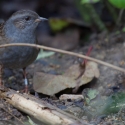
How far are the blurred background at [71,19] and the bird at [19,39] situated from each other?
919 millimetres

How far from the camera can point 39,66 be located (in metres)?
6.48

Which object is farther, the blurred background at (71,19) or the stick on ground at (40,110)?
the blurred background at (71,19)

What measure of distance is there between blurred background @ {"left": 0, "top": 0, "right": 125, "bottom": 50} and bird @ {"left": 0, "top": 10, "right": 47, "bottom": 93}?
919 mm

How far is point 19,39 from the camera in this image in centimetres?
531

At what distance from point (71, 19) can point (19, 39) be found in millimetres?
3055

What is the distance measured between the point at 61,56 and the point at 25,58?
5.89ft

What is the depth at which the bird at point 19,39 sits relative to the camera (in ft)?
16.9

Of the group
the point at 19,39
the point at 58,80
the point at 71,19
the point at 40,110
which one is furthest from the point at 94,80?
the point at 71,19

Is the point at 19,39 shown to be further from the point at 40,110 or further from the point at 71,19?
the point at 71,19

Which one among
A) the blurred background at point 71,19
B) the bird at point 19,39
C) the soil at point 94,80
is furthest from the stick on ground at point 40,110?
the blurred background at point 71,19

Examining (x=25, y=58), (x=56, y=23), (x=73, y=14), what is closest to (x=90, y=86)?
(x=25, y=58)

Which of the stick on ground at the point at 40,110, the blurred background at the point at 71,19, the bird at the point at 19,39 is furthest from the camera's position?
the blurred background at the point at 71,19

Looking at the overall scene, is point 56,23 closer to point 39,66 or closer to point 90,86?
point 39,66

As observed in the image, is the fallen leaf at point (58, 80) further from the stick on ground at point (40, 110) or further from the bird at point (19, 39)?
the stick on ground at point (40, 110)
